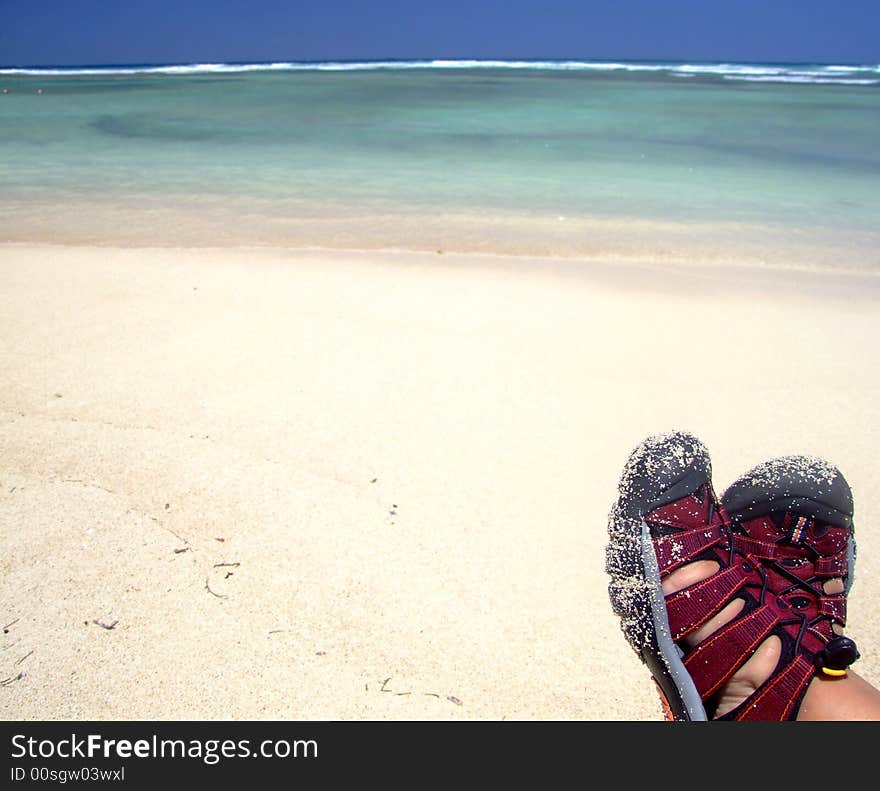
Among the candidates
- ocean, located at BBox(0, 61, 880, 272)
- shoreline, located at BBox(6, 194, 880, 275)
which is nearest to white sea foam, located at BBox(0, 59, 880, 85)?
ocean, located at BBox(0, 61, 880, 272)

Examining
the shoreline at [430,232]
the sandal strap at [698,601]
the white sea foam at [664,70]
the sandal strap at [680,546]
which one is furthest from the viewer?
the white sea foam at [664,70]

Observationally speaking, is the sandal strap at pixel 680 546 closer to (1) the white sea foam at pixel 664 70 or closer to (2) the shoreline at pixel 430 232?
(2) the shoreline at pixel 430 232

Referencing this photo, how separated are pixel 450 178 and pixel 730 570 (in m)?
6.40

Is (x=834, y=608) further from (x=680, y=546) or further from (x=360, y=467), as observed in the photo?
(x=360, y=467)

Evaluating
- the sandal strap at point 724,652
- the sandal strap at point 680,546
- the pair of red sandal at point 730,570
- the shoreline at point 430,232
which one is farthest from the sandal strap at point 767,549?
the shoreline at point 430,232

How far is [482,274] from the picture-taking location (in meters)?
3.96

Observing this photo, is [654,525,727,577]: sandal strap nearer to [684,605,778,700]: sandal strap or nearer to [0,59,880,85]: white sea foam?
[684,605,778,700]: sandal strap

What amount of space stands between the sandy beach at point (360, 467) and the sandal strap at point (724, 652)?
0.11m

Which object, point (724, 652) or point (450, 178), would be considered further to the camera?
point (450, 178)

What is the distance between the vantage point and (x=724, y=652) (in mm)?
1470

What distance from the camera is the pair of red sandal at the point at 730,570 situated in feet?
4.68

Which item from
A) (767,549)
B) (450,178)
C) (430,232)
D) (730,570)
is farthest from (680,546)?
(450,178)

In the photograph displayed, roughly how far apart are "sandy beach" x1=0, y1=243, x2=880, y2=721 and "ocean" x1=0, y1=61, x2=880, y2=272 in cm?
154
